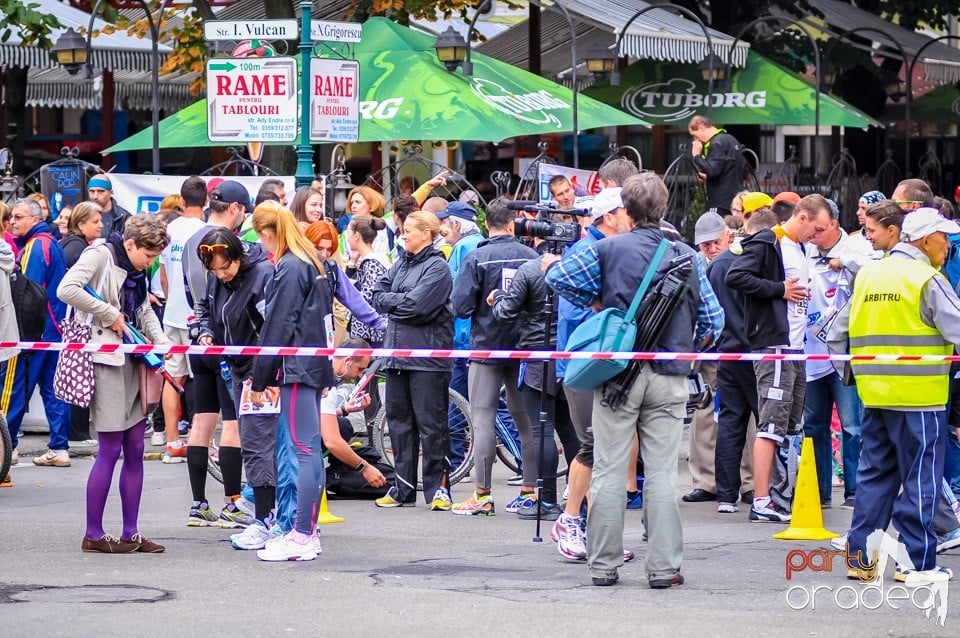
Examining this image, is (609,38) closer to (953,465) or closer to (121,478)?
(953,465)

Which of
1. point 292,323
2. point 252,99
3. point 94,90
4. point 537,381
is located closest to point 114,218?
point 252,99

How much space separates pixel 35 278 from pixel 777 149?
18024 millimetres

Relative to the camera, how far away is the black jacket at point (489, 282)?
10125 millimetres

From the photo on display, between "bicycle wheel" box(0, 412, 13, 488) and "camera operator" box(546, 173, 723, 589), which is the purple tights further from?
"camera operator" box(546, 173, 723, 589)

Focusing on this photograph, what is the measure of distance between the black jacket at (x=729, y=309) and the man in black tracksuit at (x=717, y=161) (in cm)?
470

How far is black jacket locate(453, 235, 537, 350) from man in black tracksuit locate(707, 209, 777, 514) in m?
1.24

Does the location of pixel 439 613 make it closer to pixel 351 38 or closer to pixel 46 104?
pixel 351 38

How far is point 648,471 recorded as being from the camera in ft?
24.8

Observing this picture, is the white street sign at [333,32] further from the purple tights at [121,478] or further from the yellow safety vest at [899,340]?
the yellow safety vest at [899,340]

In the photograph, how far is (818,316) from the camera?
407 inches

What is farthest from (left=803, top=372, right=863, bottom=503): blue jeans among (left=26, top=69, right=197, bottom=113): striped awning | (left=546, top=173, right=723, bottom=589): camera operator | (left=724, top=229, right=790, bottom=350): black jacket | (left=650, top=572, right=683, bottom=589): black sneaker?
(left=26, top=69, right=197, bottom=113): striped awning

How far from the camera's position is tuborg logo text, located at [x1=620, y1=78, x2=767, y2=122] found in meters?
21.2

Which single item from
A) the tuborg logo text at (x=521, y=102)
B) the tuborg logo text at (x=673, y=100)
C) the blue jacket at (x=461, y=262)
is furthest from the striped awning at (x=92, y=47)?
the blue jacket at (x=461, y=262)

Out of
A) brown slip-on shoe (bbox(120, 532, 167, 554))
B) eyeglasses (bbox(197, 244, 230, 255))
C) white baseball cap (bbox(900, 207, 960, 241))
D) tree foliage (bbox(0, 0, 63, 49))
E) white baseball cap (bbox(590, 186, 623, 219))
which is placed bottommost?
brown slip-on shoe (bbox(120, 532, 167, 554))
